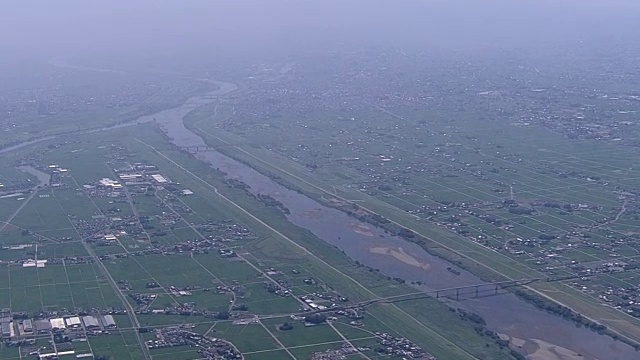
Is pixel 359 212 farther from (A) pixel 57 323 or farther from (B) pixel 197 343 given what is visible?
(A) pixel 57 323

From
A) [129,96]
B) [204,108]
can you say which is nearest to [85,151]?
[204,108]

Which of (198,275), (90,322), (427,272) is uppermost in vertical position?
(90,322)

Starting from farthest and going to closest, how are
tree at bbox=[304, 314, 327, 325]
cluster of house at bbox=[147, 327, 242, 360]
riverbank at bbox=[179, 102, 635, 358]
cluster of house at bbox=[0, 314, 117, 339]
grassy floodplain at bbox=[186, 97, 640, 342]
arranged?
grassy floodplain at bbox=[186, 97, 640, 342] → riverbank at bbox=[179, 102, 635, 358] → tree at bbox=[304, 314, 327, 325] → cluster of house at bbox=[0, 314, 117, 339] → cluster of house at bbox=[147, 327, 242, 360]

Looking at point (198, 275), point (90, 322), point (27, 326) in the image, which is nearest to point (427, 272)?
point (198, 275)

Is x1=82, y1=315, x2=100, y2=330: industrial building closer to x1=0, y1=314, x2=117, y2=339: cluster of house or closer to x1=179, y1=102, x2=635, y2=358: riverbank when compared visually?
x1=0, y1=314, x2=117, y2=339: cluster of house

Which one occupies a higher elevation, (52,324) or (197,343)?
(52,324)

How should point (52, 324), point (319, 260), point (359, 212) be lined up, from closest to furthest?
point (52, 324), point (319, 260), point (359, 212)

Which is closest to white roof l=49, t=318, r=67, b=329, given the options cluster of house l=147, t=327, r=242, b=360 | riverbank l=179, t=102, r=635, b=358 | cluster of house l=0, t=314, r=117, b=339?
cluster of house l=0, t=314, r=117, b=339

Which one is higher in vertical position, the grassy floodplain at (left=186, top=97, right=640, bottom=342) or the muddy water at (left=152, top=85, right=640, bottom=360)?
the grassy floodplain at (left=186, top=97, right=640, bottom=342)
